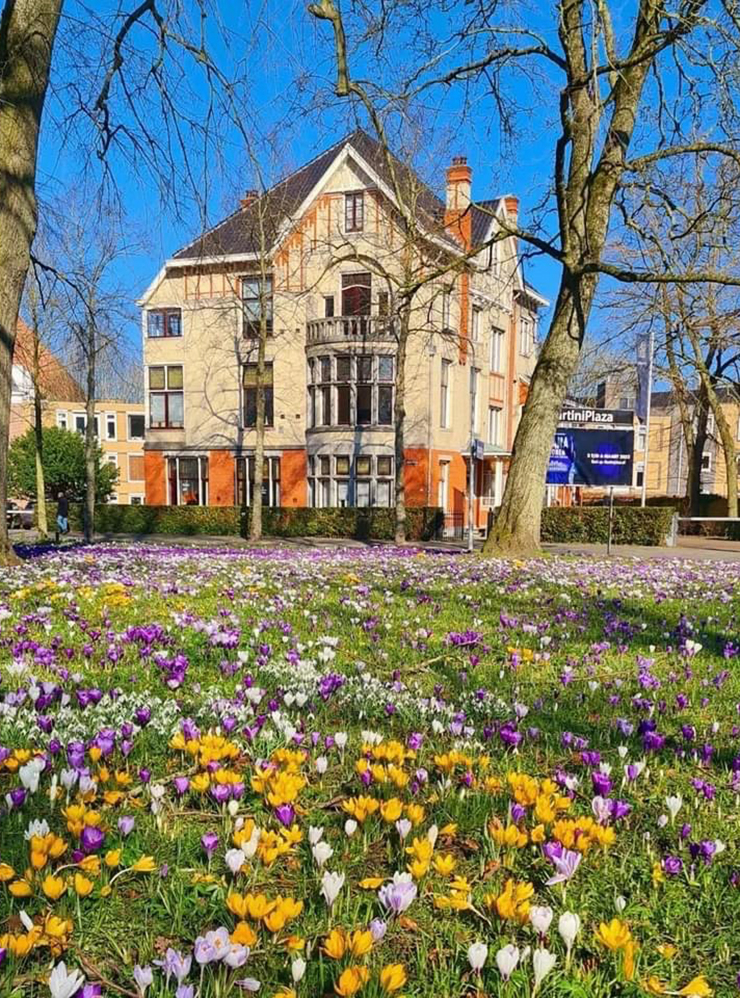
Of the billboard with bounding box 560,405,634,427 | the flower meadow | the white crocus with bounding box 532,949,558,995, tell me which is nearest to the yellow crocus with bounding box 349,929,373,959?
the flower meadow

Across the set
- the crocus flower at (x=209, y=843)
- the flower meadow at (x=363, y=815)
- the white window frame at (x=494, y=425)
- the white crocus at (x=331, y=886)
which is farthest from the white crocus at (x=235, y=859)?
the white window frame at (x=494, y=425)

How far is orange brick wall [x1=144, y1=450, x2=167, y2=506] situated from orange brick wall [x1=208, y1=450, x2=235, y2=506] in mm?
2937

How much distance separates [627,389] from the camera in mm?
36375

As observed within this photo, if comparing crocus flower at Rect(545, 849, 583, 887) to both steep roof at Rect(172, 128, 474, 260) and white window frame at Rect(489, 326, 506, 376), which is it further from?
white window frame at Rect(489, 326, 506, 376)

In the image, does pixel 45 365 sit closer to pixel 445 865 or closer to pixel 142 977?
pixel 445 865

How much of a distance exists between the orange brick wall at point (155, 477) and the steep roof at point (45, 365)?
6071mm

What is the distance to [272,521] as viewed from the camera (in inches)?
1206

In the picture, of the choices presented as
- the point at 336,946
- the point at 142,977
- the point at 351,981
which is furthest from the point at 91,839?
the point at 351,981

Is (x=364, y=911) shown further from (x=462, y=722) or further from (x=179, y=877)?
(x=462, y=722)

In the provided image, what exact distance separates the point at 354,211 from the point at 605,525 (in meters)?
19.9

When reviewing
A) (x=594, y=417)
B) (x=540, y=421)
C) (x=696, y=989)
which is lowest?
(x=696, y=989)

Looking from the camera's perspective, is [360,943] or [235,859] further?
[235,859]

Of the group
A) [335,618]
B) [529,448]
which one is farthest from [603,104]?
[335,618]

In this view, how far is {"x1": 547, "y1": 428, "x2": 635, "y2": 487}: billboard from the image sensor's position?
858 inches
